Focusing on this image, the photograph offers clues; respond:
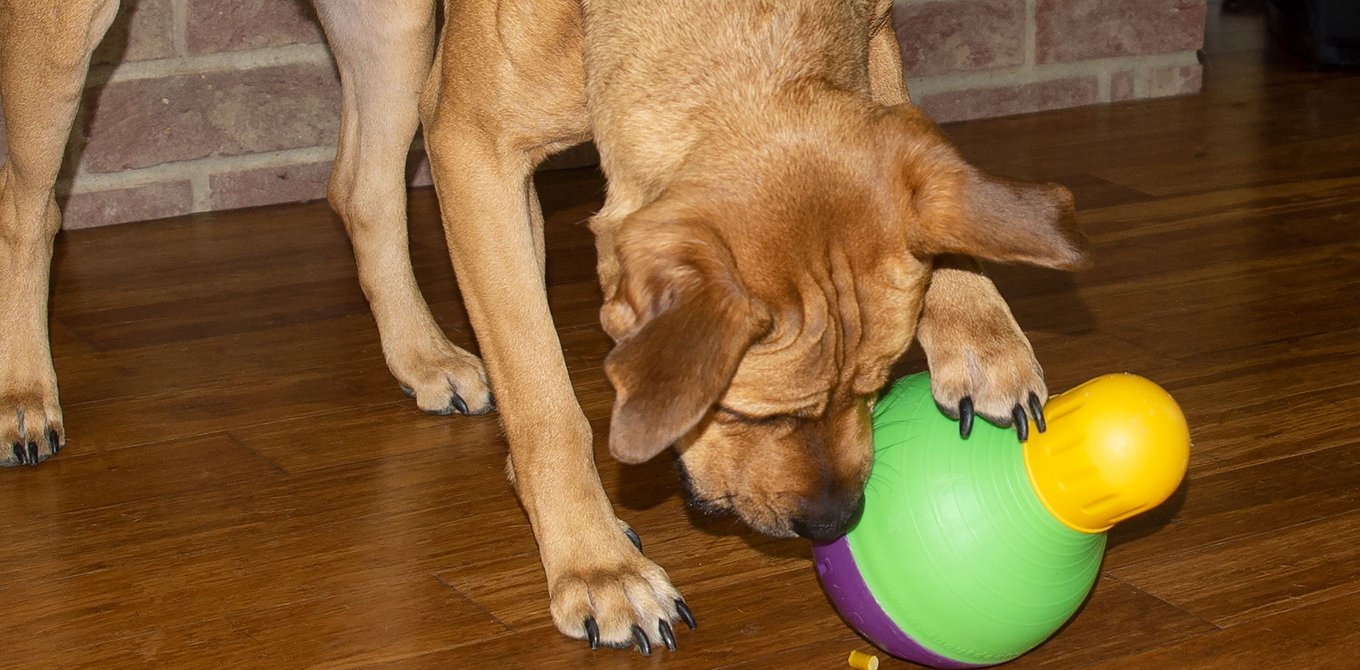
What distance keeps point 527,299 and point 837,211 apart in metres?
0.75

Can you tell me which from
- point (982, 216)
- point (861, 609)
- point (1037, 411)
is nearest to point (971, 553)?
point (861, 609)

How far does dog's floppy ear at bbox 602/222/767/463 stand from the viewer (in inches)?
75.0

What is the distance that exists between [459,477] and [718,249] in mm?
1313

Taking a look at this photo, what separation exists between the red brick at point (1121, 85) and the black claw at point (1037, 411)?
4571 mm

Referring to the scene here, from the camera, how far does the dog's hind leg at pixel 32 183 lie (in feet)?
11.0

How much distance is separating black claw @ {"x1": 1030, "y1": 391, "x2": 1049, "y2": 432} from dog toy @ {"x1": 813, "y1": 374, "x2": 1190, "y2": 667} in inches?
0.8

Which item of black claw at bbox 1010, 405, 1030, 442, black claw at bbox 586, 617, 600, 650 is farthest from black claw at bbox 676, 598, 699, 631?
black claw at bbox 1010, 405, 1030, 442

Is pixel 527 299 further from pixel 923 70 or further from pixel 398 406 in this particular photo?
pixel 923 70

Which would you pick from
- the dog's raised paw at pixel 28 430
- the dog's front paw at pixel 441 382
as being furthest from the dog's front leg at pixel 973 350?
the dog's raised paw at pixel 28 430

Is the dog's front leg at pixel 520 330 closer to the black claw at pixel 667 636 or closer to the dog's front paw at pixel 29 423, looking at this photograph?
the black claw at pixel 667 636

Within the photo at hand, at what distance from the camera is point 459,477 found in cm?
324

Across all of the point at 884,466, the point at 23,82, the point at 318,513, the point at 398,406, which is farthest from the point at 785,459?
the point at 23,82

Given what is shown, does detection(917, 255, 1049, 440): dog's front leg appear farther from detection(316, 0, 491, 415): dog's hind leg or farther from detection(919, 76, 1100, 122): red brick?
detection(919, 76, 1100, 122): red brick

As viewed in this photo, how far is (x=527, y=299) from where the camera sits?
8.95ft
